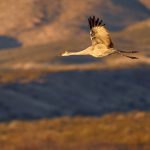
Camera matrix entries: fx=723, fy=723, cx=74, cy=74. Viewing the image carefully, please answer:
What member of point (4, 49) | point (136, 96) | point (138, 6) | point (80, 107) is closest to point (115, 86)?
point (136, 96)

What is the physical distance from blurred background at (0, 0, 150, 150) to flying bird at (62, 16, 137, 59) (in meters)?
37.3

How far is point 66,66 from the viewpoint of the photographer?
7525 centimetres

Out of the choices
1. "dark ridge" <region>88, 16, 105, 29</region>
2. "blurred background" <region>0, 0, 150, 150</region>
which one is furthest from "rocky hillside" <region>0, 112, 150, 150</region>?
"dark ridge" <region>88, 16, 105, 29</region>

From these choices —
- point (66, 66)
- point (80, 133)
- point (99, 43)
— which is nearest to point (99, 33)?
point (99, 43)

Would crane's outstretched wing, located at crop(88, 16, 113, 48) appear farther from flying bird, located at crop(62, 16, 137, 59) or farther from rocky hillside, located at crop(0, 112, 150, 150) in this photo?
rocky hillside, located at crop(0, 112, 150, 150)

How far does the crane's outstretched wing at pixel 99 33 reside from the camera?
22.0 feet

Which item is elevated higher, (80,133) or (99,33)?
(99,33)

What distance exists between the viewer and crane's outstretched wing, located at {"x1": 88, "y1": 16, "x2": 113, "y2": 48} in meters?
6.69

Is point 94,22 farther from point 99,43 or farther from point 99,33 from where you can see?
point 99,43

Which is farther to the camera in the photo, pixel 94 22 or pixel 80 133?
pixel 80 133

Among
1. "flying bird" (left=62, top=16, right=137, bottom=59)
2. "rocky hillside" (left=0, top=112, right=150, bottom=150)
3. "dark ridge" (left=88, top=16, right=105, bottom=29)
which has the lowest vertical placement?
"rocky hillside" (left=0, top=112, right=150, bottom=150)

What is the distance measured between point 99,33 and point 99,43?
142 millimetres

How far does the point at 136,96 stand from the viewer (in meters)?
63.4

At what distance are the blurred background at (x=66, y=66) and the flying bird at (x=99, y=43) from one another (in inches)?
1470
